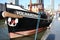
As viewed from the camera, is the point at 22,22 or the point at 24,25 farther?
the point at 24,25

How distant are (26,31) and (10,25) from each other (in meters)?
0.98

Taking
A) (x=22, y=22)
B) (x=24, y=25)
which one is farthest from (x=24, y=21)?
(x=24, y=25)

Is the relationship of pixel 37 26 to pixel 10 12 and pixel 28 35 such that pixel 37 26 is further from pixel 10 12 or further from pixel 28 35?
pixel 10 12

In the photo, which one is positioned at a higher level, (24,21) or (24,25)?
(24,21)

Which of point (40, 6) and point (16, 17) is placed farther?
point (40, 6)

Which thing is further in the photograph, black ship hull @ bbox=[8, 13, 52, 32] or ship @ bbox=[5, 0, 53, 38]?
black ship hull @ bbox=[8, 13, 52, 32]

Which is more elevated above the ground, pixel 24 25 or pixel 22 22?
pixel 22 22

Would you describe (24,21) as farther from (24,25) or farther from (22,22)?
(24,25)

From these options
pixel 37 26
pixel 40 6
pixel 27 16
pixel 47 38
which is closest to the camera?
pixel 47 38

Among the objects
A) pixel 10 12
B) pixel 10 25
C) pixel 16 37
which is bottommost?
pixel 16 37

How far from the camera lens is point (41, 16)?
10.8 m

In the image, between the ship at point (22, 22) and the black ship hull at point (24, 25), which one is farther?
the black ship hull at point (24, 25)

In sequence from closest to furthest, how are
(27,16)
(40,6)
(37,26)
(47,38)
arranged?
1. (47,38)
2. (27,16)
3. (37,26)
4. (40,6)

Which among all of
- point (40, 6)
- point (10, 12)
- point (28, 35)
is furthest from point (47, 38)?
point (40, 6)
